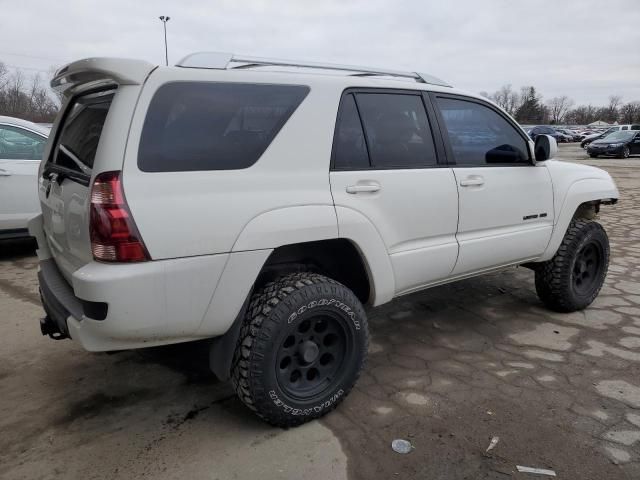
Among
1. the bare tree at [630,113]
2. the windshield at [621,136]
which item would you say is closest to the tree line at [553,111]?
the bare tree at [630,113]

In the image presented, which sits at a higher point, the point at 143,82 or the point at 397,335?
the point at 143,82

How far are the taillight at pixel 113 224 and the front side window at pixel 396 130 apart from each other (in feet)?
4.56

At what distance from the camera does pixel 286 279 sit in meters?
2.63

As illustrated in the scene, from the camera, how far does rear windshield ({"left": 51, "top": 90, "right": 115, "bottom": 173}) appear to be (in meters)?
2.54

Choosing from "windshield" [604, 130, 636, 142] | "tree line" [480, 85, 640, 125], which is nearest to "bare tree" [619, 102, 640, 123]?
"tree line" [480, 85, 640, 125]

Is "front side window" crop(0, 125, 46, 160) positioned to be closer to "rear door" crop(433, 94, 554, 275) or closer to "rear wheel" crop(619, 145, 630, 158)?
"rear door" crop(433, 94, 554, 275)

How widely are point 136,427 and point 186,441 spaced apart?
33 centimetres

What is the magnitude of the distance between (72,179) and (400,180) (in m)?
1.77

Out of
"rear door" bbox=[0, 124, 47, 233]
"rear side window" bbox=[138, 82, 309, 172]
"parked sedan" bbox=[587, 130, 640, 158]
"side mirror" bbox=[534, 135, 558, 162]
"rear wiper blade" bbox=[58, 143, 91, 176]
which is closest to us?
"rear side window" bbox=[138, 82, 309, 172]

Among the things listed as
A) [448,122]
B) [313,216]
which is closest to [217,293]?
[313,216]

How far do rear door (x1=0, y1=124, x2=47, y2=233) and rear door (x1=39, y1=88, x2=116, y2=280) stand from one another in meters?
3.15

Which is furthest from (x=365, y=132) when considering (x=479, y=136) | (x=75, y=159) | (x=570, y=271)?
(x=570, y=271)

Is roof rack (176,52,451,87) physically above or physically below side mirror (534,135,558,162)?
above

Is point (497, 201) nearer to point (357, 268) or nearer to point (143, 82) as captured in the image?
point (357, 268)
